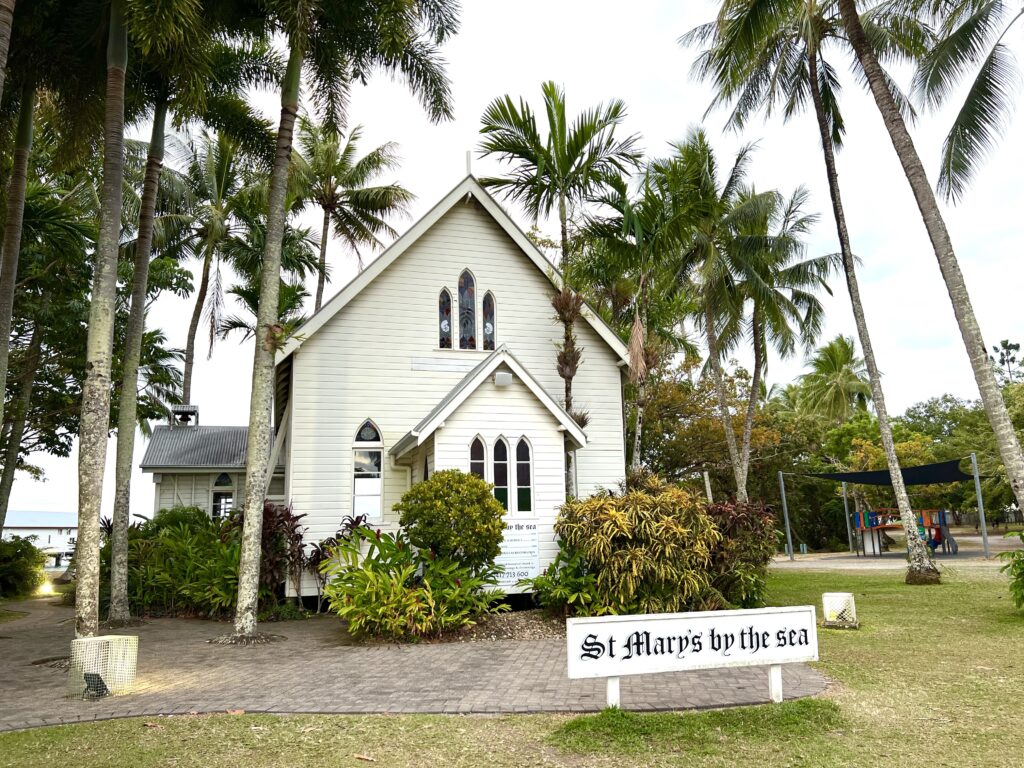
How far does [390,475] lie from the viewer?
1609cm

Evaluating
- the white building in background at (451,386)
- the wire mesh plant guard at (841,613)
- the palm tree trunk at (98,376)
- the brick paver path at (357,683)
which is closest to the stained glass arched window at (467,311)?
the white building in background at (451,386)

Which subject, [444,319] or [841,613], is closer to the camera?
[841,613]

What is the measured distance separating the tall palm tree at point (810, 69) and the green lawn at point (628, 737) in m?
10.2

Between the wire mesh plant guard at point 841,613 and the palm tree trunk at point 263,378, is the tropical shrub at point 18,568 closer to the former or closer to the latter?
the palm tree trunk at point 263,378

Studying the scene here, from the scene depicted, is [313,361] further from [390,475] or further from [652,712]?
[652,712]

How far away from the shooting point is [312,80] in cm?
1520

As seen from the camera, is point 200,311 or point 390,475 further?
point 200,311

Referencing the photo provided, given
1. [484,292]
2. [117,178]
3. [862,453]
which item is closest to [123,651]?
[117,178]

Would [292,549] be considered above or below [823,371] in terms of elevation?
below

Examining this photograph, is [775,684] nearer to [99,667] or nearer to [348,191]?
[99,667]

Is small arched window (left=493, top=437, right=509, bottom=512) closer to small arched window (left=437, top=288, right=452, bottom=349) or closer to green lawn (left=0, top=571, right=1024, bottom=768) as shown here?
small arched window (left=437, top=288, right=452, bottom=349)

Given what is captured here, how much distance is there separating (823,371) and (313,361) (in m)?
50.2

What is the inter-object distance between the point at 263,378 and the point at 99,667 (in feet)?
18.0

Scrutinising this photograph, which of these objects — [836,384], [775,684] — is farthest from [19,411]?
[836,384]
